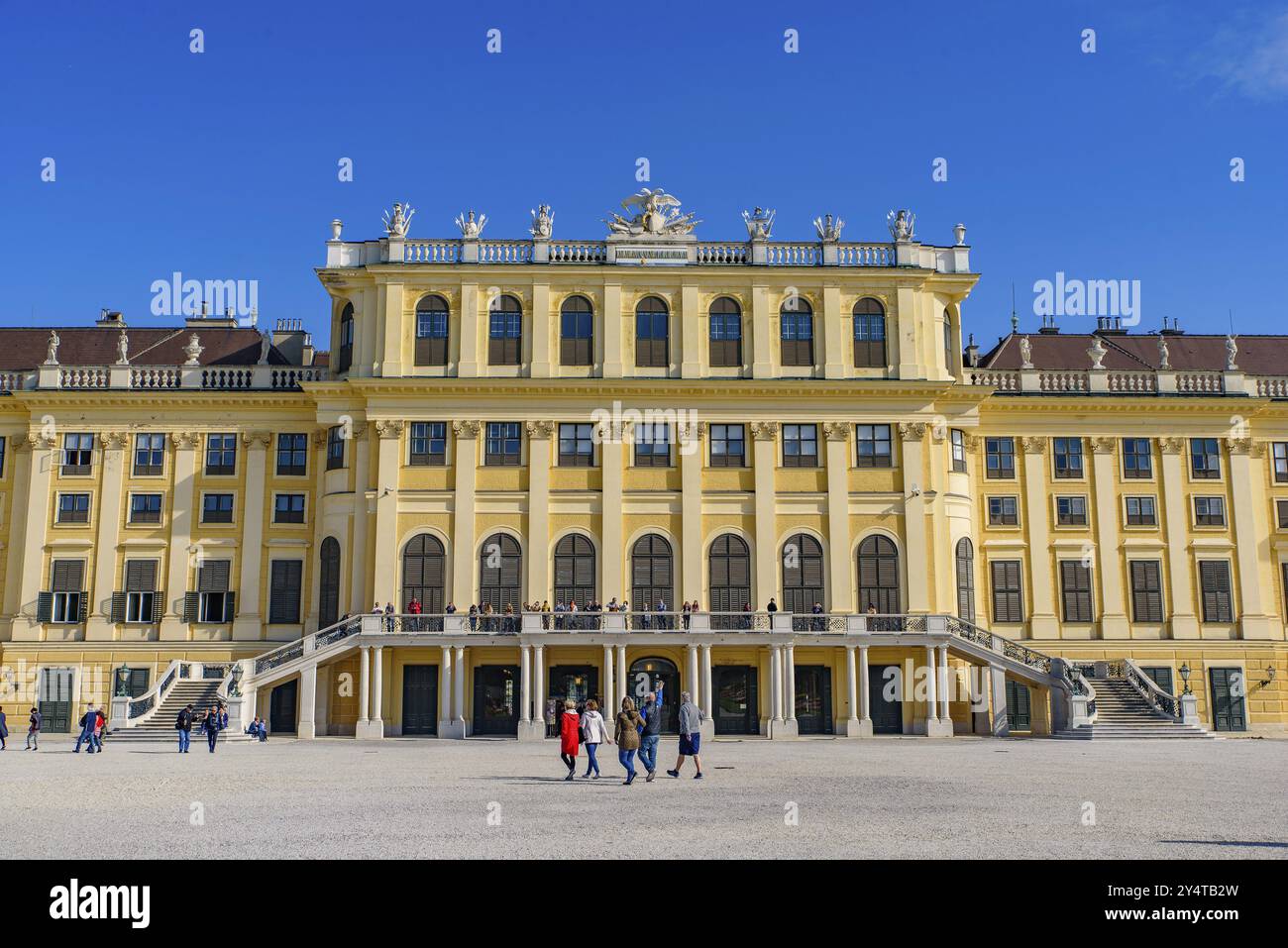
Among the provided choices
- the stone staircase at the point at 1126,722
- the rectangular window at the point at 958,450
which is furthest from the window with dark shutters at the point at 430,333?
the stone staircase at the point at 1126,722

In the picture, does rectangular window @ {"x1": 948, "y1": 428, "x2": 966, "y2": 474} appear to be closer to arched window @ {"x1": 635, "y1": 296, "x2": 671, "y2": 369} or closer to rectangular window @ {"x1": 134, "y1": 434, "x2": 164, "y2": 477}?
arched window @ {"x1": 635, "y1": 296, "x2": 671, "y2": 369}

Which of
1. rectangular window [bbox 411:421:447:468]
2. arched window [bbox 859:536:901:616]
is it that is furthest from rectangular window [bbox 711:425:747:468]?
rectangular window [bbox 411:421:447:468]

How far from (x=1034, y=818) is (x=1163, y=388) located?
124 feet

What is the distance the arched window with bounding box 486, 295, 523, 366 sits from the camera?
4753 cm

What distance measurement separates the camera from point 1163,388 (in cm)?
5062

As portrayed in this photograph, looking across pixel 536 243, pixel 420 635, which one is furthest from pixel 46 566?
pixel 536 243

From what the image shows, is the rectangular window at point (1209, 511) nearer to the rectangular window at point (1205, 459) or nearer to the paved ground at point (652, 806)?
the rectangular window at point (1205, 459)

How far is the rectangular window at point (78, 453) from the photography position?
48.9 metres

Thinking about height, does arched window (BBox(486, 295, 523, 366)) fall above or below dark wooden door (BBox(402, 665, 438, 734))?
above

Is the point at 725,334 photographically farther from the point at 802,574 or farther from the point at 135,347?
the point at 135,347

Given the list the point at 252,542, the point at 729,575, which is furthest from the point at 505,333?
the point at 252,542

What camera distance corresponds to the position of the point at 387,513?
46.2m

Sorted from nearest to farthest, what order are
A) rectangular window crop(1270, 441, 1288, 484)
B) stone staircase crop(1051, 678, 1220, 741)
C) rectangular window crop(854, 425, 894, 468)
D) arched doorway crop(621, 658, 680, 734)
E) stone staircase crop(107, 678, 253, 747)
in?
stone staircase crop(107, 678, 253, 747) < stone staircase crop(1051, 678, 1220, 741) < arched doorway crop(621, 658, 680, 734) < rectangular window crop(854, 425, 894, 468) < rectangular window crop(1270, 441, 1288, 484)

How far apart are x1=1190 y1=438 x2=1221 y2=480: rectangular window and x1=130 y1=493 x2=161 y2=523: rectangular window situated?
133 feet
